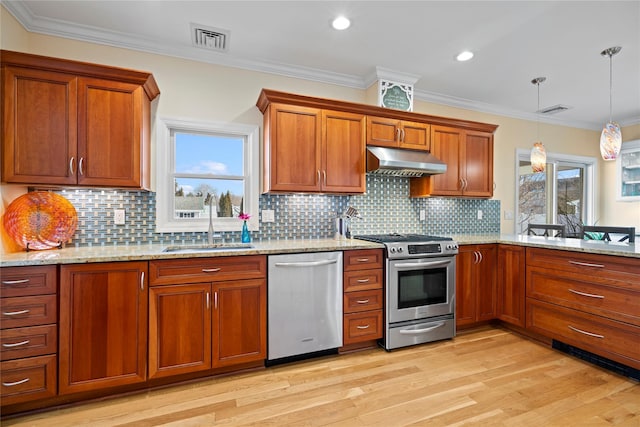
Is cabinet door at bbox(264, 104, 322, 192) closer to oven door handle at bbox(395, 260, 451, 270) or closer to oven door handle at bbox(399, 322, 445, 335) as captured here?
oven door handle at bbox(395, 260, 451, 270)

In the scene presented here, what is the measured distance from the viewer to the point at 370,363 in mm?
2432

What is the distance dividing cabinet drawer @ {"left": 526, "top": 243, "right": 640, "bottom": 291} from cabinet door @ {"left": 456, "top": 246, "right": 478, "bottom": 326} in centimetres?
53

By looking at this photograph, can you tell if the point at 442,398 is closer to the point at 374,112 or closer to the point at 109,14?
the point at 374,112

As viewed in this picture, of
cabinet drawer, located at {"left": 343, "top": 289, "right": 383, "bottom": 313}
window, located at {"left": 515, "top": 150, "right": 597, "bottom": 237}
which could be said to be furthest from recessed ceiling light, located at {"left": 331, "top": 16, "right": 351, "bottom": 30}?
window, located at {"left": 515, "top": 150, "right": 597, "bottom": 237}

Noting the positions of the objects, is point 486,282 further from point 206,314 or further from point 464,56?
point 206,314

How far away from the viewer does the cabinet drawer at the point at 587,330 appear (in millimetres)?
2129

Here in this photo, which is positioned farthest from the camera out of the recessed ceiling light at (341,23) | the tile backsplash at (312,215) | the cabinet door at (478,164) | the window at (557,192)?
the window at (557,192)

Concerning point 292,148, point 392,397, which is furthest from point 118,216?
point 392,397

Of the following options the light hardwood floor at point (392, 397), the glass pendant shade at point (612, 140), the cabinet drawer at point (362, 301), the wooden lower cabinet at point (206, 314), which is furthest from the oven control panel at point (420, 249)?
the glass pendant shade at point (612, 140)

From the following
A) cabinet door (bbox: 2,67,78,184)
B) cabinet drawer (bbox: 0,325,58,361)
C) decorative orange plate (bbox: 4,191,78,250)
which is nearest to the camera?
cabinet drawer (bbox: 0,325,58,361)

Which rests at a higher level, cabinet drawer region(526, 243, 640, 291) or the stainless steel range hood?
the stainless steel range hood

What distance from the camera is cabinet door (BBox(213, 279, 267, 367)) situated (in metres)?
2.16

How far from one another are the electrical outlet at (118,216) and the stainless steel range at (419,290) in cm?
215

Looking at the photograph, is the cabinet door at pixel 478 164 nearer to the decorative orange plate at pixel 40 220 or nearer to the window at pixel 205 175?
the window at pixel 205 175
